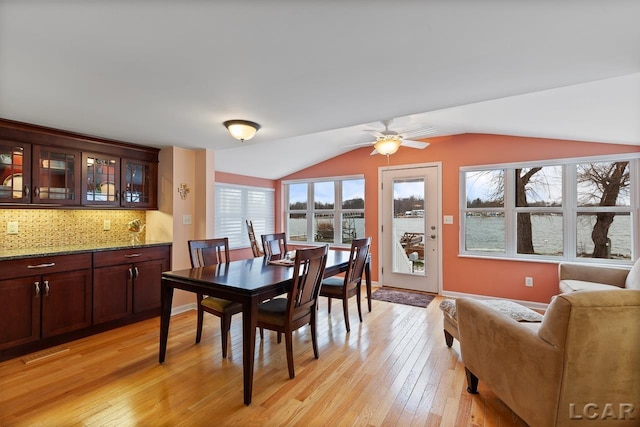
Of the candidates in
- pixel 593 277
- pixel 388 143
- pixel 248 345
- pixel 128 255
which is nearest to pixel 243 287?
pixel 248 345

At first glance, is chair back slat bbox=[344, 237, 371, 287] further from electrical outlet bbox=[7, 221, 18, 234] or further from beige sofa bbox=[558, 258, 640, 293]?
electrical outlet bbox=[7, 221, 18, 234]

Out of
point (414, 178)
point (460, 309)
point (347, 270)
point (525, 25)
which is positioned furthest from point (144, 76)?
point (414, 178)

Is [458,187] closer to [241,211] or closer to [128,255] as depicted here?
[241,211]

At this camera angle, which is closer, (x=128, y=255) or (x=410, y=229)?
(x=128, y=255)

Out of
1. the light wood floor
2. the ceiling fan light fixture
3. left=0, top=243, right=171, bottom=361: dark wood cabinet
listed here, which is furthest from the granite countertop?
the ceiling fan light fixture

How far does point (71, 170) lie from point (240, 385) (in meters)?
2.85

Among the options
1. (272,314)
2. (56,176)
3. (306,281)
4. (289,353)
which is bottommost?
(289,353)

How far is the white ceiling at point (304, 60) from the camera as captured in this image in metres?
1.31

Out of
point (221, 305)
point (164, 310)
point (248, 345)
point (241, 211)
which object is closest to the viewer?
point (248, 345)

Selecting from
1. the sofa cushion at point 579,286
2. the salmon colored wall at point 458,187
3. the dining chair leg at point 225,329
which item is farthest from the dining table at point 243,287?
the sofa cushion at point 579,286

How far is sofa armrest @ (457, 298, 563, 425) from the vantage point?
1478mm

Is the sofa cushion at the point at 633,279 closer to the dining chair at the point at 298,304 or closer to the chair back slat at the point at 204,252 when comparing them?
the dining chair at the point at 298,304

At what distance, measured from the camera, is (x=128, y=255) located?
131 inches

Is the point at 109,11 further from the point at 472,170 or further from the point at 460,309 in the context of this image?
the point at 472,170
